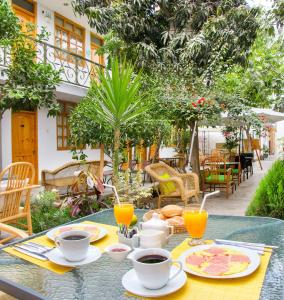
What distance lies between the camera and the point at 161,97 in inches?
264

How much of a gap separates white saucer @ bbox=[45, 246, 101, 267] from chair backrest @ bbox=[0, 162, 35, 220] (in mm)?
2213

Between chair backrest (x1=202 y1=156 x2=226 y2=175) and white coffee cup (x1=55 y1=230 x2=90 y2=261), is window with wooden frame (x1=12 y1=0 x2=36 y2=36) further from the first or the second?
white coffee cup (x1=55 y1=230 x2=90 y2=261)

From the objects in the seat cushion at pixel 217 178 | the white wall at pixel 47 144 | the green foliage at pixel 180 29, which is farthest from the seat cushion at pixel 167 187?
the white wall at pixel 47 144

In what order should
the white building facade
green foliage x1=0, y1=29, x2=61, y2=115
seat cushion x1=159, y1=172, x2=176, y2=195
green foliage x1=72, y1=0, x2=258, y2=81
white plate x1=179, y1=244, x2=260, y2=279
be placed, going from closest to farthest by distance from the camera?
white plate x1=179, y1=244, x2=260, y2=279
green foliage x1=0, y1=29, x2=61, y2=115
seat cushion x1=159, y1=172, x2=176, y2=195
green foliage x1=72, y1=0, x2=258, y2=81
the white building facade

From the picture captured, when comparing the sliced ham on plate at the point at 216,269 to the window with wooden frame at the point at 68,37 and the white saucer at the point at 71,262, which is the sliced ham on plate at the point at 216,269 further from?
the window with wooden frame at the point at 68,37

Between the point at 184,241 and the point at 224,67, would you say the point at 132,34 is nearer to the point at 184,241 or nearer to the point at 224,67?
the point at 224,67

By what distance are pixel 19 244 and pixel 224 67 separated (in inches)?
297

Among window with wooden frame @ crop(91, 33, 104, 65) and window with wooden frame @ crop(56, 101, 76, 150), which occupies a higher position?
window with wooden frame @ crop(91, 33, 104, 65)

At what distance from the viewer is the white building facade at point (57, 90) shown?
8.51 meters

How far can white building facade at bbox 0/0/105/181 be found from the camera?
27.9 feet

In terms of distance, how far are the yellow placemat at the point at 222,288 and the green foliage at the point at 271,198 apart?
7.79ft

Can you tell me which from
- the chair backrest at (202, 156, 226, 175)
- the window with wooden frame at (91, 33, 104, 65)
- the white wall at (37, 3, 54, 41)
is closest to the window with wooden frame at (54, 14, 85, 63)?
the white wall at (37, 3, 54, 41)

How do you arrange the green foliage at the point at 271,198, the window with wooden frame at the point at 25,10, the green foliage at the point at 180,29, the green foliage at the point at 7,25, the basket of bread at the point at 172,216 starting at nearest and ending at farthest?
the basket of bread at the point at 172,216, the green foliage at the point at 271,198, the green foliage at the point at 7,25, the green foliage at the point at 180,29, the window with wooden frame at the point at 25,10

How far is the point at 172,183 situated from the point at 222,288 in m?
4.83
